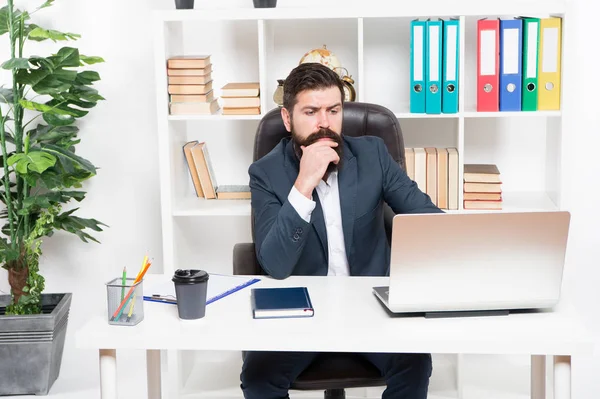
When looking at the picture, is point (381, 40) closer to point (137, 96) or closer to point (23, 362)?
point (137, 96)

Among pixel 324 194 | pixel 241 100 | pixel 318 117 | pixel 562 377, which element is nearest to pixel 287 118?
pixel 318 117

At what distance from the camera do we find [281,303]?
205cm

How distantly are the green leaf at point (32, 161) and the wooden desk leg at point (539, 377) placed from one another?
1953 mm

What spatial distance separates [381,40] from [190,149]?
36.7 inches

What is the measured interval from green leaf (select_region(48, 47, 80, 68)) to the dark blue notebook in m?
1.69

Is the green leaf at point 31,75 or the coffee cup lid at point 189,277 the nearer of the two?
the coffee cup lid at point 189,277

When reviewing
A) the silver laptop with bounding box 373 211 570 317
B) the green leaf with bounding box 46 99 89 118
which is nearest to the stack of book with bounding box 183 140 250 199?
the green leaf with bounding box 46 99 89 118

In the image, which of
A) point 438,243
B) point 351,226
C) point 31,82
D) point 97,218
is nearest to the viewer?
point 438,243

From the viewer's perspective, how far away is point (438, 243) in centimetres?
189

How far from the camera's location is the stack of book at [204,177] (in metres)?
3.56

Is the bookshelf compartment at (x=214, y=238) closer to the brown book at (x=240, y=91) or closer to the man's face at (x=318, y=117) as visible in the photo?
the brown book at (x=240, y=91)

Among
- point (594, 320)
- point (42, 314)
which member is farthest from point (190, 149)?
point (594, 320)

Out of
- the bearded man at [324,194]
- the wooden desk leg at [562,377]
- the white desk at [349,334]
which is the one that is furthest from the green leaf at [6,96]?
the wooden desk leg at [562,377]

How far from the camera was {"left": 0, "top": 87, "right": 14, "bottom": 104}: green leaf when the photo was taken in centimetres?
352
